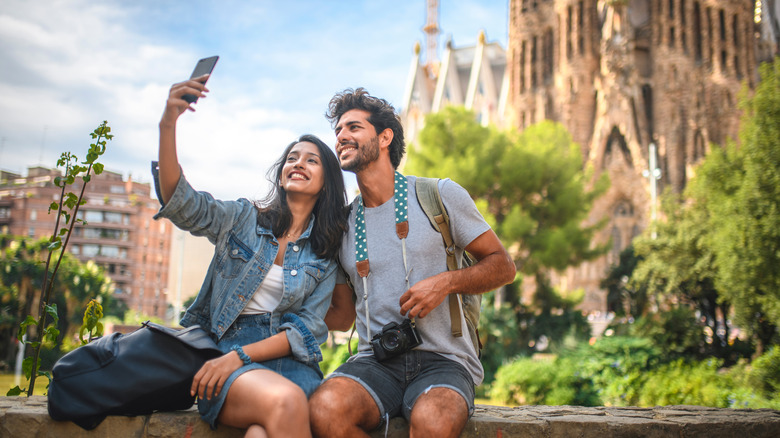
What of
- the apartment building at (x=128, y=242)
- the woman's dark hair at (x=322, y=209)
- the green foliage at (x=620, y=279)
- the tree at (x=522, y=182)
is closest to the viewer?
the woman's dark hair at (x=322, y=209)

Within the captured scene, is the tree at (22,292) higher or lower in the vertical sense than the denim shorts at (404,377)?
lower

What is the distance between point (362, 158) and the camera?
2.55 meters

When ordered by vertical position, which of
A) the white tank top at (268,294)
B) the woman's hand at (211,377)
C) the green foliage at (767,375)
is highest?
the white tank top at (268,294)

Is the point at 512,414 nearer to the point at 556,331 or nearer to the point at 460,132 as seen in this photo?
the point at 556,331

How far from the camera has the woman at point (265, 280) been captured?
1.96 meters

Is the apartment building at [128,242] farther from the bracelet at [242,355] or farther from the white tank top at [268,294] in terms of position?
the bracelet at [242,355]

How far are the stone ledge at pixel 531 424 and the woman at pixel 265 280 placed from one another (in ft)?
0.78

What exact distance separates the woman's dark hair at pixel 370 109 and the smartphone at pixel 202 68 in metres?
0.62

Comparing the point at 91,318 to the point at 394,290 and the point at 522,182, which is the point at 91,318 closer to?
the point at 394,290

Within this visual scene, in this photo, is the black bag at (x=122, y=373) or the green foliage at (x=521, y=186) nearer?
the black bag at (x=122, y=373)

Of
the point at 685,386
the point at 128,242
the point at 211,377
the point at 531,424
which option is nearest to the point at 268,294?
the point at 211,377

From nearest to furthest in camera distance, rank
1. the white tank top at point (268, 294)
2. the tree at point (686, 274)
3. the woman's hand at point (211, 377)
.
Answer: the woman's hand at point (211, 377) < the white tank top at point (268, 294) < the tree at point (686, 274)

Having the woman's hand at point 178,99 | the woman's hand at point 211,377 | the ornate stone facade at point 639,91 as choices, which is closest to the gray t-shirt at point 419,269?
the woman's hand at point 211,377

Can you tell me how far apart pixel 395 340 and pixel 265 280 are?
55 cm
